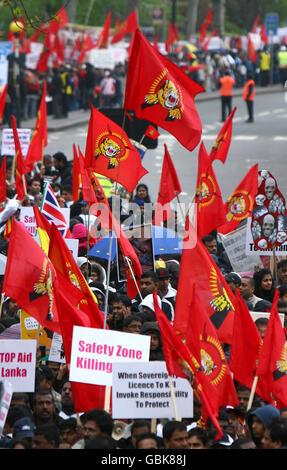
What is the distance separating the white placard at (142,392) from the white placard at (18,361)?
3.18 ft

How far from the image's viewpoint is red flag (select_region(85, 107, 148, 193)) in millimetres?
11539

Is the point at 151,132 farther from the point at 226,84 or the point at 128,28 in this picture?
the point at 128,28

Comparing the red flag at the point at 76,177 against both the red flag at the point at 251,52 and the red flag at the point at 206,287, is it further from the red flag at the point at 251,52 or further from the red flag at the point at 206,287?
the red flag at the point at 251,52

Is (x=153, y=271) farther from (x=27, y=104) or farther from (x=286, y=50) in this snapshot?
(x=286, y=50)

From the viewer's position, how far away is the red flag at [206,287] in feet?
29.6

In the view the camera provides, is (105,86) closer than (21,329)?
No

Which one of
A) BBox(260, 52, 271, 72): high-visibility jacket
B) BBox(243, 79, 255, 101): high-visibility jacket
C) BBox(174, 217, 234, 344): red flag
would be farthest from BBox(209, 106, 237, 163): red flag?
BBox(260, 52, 271, 72): high-visibility jacket

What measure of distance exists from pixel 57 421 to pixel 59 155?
9998mm

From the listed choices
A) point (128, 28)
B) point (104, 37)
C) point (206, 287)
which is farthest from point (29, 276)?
point (128, 28)

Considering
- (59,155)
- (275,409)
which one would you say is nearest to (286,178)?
(59,155)

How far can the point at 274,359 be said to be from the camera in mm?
7945

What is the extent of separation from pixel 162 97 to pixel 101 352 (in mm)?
3842

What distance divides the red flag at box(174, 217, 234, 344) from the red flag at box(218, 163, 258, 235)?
4.24 meters

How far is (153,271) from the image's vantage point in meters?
11.3
